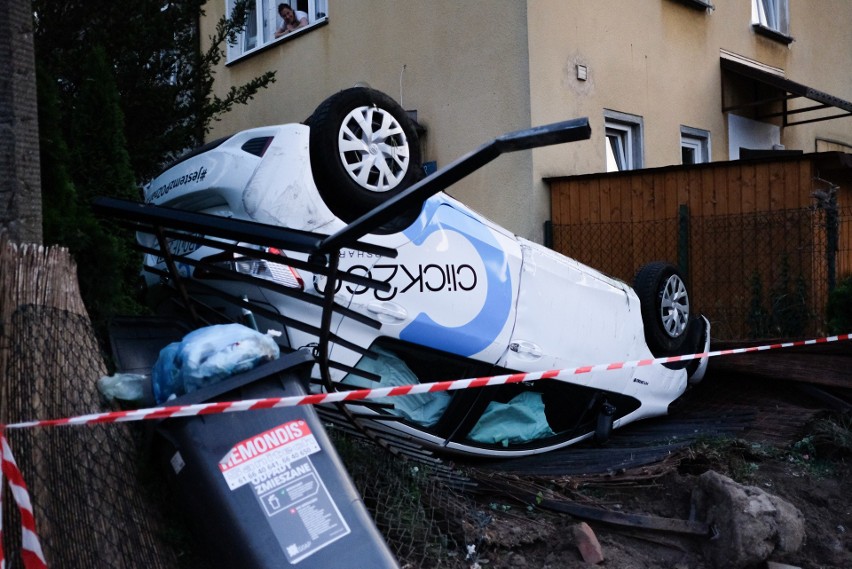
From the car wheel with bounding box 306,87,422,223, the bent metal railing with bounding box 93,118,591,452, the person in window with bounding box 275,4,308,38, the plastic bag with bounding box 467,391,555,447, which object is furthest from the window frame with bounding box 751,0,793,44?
the bent metal railing with bounding box 93,118,591,452

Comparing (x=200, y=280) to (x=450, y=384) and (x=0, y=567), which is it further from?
(x=0, y=567)

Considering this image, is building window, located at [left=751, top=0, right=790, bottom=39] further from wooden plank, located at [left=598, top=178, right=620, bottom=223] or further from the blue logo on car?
the blue logo on car

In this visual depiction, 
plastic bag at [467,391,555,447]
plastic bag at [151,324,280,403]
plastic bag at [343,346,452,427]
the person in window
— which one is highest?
the person in window

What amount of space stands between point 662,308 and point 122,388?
387 cm

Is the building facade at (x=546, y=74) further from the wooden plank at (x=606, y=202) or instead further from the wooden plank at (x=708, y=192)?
the wooden plank at (x=708, y=192)

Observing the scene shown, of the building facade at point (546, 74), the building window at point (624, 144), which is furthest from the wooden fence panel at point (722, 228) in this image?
the building window at point (624, 144)

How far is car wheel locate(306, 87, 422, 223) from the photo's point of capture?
14.6ft

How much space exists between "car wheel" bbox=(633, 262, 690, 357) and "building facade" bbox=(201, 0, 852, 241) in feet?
11.6

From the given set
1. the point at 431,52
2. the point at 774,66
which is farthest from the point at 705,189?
the point at 774,66

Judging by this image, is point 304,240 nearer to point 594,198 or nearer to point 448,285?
point 448,285

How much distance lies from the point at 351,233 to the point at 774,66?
1217cm

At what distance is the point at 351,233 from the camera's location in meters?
3.40

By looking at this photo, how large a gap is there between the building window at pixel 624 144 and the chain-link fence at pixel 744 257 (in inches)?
62.0

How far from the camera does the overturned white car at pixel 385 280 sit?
436 centimetres
